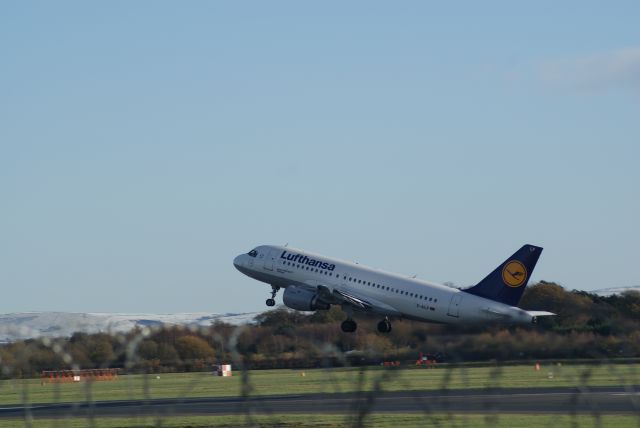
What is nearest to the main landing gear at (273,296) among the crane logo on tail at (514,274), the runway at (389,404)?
the crane logo on tail at (514,274)

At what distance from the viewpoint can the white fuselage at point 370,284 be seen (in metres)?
73.4

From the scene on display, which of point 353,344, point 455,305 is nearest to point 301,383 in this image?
point 353,344

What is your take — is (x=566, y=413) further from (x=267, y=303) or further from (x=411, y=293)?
(x=267, y=303)

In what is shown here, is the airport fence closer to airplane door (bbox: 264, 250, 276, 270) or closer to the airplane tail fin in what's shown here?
the airplane tail fin

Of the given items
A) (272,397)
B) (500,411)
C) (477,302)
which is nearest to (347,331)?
(272,397)

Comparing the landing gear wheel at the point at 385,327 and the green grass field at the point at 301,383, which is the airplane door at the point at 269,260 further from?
the landing gear wheel at the point at 385,327

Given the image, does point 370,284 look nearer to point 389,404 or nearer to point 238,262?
point 238,262

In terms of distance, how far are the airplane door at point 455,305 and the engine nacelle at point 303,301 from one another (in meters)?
8.91

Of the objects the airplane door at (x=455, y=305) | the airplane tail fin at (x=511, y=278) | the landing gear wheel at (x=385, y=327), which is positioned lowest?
the landing gear wheel at (x=385, y=327)

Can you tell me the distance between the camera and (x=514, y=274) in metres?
73.2

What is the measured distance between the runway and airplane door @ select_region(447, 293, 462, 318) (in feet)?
91.8

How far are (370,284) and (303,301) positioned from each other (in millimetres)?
4700

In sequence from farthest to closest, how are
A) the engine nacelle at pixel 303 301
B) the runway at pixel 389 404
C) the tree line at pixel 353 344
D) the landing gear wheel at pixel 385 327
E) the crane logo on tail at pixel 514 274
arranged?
the engine nacelle at pixel 303 301 < the crane logo on tail at pixel 514 274 < the landing gear wheel at pixel 385 327 < the runway at pixel 389 404 < the tree line at pixel 353 344

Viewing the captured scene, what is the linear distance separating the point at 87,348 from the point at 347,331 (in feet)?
36.2
